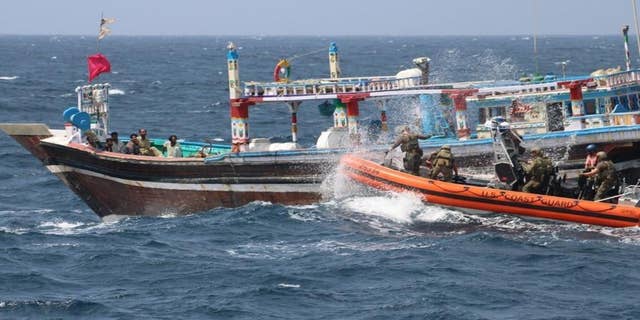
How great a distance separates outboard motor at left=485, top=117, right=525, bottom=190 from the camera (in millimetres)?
28562

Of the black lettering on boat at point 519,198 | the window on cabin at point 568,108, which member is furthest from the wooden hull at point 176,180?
the window on cabin at point 568,108

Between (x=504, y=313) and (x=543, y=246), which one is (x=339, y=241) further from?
(x=504, y=313)

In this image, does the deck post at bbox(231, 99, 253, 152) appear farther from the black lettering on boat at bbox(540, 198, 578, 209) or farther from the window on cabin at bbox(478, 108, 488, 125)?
the black lettering on boat at bbox(540, 198, 578, 209)

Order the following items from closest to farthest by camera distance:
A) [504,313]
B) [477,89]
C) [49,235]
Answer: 1. [504,313]
2. [49,235]
3. [477,89]

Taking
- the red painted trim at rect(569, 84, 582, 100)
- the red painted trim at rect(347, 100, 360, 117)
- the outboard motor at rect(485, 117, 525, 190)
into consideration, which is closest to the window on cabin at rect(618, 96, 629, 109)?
the red painted trim at rect(569, 84, 582, 100)

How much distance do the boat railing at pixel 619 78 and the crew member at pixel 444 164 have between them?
20.7ft

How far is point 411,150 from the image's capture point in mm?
30031

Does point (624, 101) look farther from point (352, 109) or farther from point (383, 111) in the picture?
point (352, 109)

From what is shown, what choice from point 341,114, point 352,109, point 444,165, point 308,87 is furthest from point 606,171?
point 308,87

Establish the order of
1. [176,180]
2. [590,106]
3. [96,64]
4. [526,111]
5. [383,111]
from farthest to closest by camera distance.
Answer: [96,64] → [383,111] → [526,111] → [590,106] → [176,180]

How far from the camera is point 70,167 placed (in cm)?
3438

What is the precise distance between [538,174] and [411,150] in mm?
3367

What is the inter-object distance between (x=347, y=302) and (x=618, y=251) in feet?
20.8

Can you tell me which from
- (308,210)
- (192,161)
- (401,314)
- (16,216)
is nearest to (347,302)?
(401,314)
